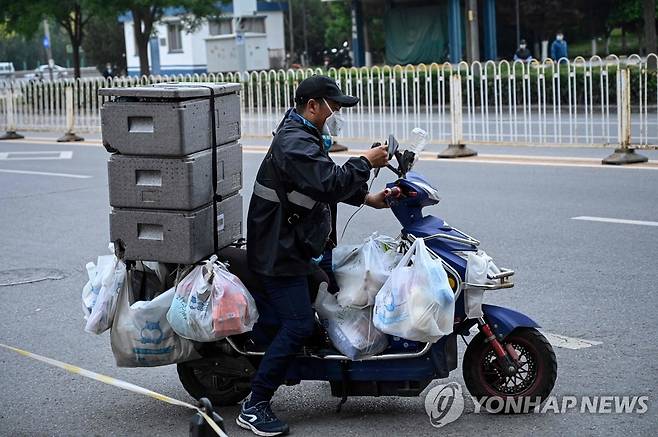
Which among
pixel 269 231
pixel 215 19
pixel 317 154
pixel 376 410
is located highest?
pixel 215 19

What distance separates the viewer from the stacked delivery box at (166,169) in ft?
16.6

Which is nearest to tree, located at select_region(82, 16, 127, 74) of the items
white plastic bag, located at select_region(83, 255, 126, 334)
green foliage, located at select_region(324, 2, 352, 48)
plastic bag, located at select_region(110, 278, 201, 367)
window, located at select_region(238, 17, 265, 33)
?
window, located at select_region(238, 17, 265, 33)

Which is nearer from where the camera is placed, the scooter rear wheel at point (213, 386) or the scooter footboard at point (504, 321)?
the scooter footboard at point (504, 321)

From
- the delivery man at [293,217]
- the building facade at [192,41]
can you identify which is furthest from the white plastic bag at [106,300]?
the building facade at [192,41]

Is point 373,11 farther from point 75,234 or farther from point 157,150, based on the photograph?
point 157,150

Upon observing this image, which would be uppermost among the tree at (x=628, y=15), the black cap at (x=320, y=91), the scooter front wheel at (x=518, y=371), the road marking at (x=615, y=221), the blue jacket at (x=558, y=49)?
the tree at (x=628, y=15)

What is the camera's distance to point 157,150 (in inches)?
201

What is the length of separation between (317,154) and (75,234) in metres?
6.67

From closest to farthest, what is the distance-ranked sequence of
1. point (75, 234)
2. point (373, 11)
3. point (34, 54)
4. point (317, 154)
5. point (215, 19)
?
point (317, 154) < point (75, 234) < point (215, 19) < point (373, 11) < point (34, 54)

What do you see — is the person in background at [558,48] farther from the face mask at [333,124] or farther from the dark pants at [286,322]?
the dark pants at [286,322]

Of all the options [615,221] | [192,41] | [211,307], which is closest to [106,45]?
[192,41]

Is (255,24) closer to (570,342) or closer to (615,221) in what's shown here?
(615,221)

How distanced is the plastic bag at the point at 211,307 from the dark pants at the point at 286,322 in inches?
5.6

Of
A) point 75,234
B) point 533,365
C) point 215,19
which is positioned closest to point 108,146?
point 533,365
